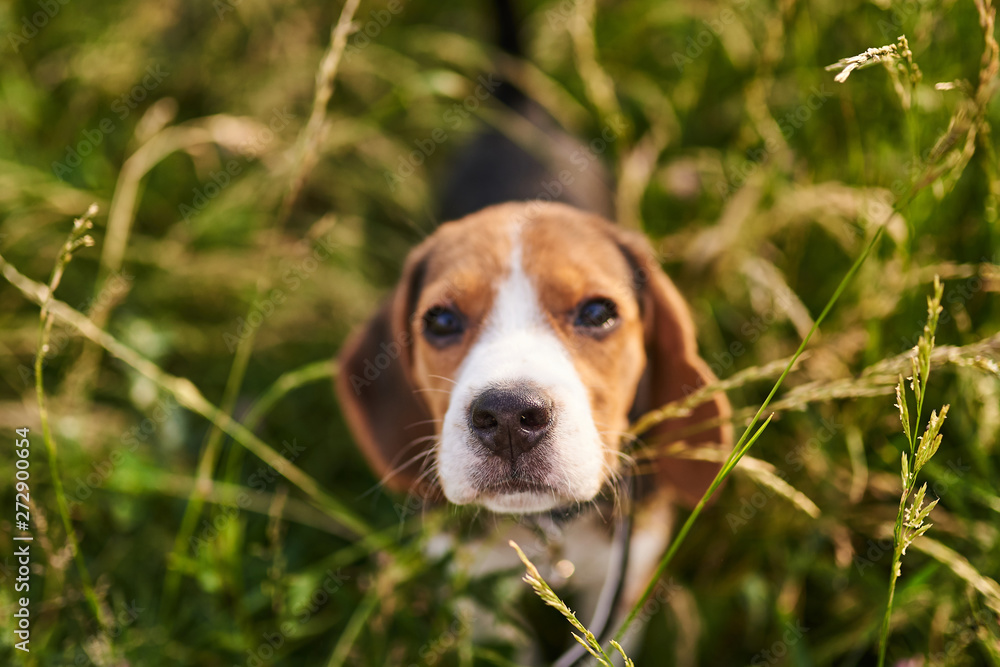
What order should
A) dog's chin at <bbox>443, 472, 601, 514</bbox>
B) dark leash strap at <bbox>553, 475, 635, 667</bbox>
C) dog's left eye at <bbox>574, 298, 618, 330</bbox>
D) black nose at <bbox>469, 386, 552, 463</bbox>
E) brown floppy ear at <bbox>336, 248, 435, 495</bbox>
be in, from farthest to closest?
brown floppy ear at <bbox>336, 248, 435, 495</bbox> → dark leash strap at <bbox>553, 475, 635, 667</bbox> → dog's left eye at <bbox>574, 298, 618, 330</bbox> → dog's chin at <bbox>443, 472, 601, 514</bbox> → black nose at <bbox>469, 386, 552, 463</bbox>

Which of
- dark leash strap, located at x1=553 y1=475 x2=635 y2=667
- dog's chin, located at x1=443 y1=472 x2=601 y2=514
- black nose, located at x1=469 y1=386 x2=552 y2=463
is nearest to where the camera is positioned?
black nose, located at x1=469 y1=386 x2=552 y2=463

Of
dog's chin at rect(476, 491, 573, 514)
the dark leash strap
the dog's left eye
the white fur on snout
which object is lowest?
the dark leash strap

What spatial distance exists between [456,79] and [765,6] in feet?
5.35

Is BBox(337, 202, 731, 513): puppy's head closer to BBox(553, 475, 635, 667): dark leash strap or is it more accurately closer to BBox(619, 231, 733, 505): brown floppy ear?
BBox(619, 231, 733, 505): brown floppy ear

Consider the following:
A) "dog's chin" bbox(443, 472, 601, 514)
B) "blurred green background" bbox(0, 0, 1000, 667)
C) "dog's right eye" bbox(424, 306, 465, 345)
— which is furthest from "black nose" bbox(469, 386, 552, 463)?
"blurred green background" bbox(0, 0, 1000, 667)

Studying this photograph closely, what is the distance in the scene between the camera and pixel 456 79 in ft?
10.1

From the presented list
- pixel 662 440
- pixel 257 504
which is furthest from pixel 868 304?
pixel 257 504

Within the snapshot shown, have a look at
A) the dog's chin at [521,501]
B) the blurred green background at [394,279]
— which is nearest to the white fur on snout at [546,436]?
the dog's chin at [521,501]

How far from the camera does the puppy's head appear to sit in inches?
70.7

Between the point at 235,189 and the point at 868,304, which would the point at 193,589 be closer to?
the point at 235,189

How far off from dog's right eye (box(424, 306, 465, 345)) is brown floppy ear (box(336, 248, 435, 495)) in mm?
251

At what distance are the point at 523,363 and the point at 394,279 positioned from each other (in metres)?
2.23

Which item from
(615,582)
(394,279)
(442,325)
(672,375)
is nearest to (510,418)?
(442,325)

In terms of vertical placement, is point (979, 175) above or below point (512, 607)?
above
